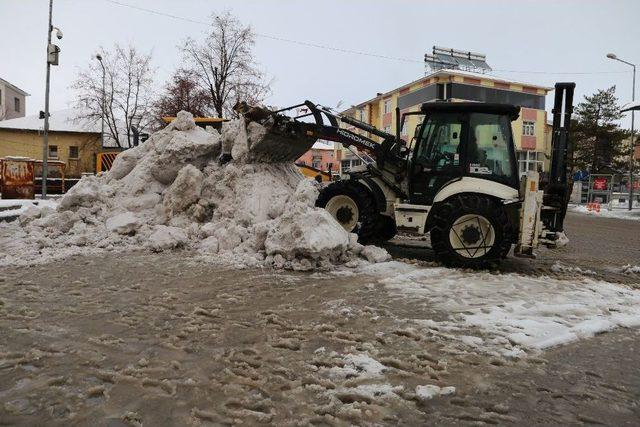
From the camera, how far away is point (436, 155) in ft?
23.3

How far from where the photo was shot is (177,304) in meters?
4.60

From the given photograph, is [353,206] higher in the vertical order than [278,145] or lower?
lower

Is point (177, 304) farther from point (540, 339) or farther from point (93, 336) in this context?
point (540, 339)

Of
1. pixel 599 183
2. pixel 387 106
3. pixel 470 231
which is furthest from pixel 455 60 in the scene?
pixel 470 231

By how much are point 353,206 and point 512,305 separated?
3573 millimetres

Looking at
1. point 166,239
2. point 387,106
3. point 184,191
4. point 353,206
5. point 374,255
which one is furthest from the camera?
point 387,106

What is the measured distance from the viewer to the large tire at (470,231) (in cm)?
640

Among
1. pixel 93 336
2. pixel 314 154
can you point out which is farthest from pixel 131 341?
pixel 314 154

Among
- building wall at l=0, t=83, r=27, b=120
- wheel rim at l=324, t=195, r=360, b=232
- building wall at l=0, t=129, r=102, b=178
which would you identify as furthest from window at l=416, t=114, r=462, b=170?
building wall at l=0, t=83, r=27, b=120

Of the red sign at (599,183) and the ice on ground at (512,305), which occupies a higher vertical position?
the red sign at (599,183)

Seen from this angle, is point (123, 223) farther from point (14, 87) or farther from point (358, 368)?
point (14, 87)

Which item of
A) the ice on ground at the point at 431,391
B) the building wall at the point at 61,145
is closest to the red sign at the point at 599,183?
the ice on ground at the point at 431,391

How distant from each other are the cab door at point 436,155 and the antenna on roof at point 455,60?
3939 cm

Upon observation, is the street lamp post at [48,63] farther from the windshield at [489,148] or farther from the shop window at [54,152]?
the shop window at [54,152]
